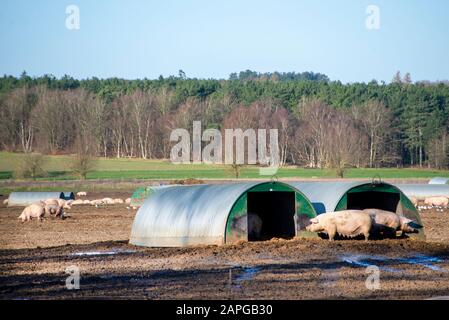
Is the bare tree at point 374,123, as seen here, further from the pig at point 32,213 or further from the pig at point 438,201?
the pig at point 32,213

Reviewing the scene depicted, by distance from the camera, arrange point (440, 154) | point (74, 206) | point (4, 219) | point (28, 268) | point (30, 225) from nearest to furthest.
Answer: point (28, 268), point (30, 225), point (4, 219), point (74, 206), point (440, 154)

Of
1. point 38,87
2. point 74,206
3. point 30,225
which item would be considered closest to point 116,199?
point 74,206

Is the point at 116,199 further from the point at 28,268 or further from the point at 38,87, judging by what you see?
the point at 38,87

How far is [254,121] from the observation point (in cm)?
10194

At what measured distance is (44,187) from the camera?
66.8 m

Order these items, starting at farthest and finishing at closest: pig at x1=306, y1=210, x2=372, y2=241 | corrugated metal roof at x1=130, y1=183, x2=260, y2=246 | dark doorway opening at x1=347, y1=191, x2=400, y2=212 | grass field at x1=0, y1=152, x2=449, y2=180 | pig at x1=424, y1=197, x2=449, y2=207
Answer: grass field at x1=0, y1=152, x2=449, y2=180 < pig at x1=424, y1=197, x2=449, y2=207 < dark doorway opening at x1=347, y1=191, x2=400, y2=212 < pig at x1=306, y1=210, x2=372, y2=241 < corrugated metal roof at x1=130, y1=183, x2=260, y2=246

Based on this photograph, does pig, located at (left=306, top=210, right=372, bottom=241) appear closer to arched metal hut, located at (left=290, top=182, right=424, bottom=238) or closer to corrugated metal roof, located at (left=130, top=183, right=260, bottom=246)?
arched metal hut, located at (left=290, top=182, right=424, bottom=238)

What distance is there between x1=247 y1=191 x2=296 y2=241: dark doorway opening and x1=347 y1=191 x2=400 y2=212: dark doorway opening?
92.5 inches

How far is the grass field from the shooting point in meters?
82.2

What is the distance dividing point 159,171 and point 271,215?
67.2 metres

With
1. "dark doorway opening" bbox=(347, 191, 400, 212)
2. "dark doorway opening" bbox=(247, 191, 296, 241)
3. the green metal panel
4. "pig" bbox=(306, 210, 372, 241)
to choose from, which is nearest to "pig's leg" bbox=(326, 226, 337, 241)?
"pig" bbox=(306, 210, 372, 241)

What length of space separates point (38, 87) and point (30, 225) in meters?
108

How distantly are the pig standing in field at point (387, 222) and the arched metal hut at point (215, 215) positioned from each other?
5.69 feet
